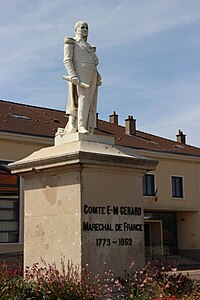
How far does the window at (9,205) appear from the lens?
32062 millimetres

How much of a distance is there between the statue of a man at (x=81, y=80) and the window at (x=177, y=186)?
33.3m

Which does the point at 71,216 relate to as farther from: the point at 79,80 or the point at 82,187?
the point at 79,80

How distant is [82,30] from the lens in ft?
35.1

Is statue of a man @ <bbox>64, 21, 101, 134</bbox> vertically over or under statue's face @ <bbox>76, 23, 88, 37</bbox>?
under

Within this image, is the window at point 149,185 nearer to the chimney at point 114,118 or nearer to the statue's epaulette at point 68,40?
the chimney at point 114,118

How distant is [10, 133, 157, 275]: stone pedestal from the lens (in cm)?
955

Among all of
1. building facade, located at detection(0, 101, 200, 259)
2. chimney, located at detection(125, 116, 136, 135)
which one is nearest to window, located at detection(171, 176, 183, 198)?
building facade, located at detection(0, 101, 200, 259)

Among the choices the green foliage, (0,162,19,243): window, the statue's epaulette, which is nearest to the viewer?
the green foliage

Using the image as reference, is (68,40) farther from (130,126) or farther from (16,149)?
(130,126)

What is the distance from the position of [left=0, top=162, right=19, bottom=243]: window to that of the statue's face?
22.0m

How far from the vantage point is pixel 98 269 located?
9.59m

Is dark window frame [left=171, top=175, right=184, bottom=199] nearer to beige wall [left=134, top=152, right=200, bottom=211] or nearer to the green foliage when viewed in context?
beige wall [left=134, top=152, right=200, bottom=211]

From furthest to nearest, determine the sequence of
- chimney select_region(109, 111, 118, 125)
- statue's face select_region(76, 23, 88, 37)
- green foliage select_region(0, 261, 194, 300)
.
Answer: chimney select_region(109, 111, 118, 125), statue's face select_region(76, 23, 88, 37), green foliage select_region(0, 261, 194, 300)

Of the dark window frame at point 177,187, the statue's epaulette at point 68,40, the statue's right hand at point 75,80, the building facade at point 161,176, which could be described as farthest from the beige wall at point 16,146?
the statue's right hand at point 75,80
